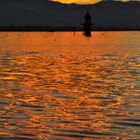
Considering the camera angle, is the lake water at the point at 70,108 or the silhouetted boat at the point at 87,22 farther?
the silhouetted boat at the point at 87,22

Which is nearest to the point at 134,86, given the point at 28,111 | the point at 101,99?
the point at 101,99

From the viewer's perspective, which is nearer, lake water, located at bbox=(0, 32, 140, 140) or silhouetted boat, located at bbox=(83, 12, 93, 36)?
lake water, located at bbox=(0, 32, 140, 140)

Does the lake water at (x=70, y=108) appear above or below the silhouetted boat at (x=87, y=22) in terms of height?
above

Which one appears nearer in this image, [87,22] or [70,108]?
[70,108]

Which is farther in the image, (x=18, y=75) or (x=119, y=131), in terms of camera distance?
(x=18, y=75)

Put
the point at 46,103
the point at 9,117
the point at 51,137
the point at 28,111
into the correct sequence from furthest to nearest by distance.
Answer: the point at 46,103
the point at 28,111
the point at 9,117
the point at 51,137

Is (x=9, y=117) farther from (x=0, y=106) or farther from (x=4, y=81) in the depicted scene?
(x=4, y=81)

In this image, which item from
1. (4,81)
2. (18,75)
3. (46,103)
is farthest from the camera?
(18,75)

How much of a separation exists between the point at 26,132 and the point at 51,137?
102 cm

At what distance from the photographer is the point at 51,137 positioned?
16.6 metres

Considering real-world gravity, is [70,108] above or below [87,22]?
above

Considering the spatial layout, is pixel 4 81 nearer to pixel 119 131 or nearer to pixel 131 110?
pixel 131 110

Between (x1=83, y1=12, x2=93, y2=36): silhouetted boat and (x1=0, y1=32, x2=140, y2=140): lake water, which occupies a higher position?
(x1=0, y1=32, x2=140, y2=140): lake water

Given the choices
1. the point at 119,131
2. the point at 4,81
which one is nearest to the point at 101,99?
the point at 119,131
